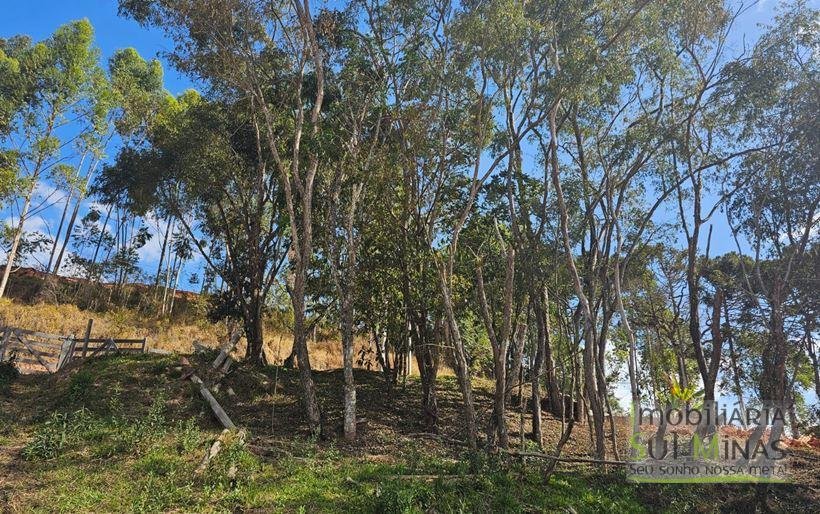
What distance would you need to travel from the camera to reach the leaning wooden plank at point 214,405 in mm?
11469

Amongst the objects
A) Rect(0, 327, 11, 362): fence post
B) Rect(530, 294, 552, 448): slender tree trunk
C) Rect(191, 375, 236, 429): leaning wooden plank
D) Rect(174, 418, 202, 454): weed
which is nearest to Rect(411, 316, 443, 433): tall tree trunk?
Rect(530, 294, 552, 448): slender tree trunk

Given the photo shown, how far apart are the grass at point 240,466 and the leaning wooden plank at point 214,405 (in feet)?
0.70

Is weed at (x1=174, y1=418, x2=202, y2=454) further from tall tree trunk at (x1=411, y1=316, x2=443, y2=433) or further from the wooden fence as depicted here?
the wooden fence

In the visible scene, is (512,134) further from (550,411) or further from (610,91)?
(550,411)

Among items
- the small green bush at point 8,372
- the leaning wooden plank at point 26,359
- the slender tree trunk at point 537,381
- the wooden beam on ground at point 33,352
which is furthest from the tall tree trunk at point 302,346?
the leaning wooden plank at point 26,359

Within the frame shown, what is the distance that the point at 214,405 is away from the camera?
12.1 m

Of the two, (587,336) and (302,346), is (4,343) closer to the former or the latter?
(302,346)

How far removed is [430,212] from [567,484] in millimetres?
6432

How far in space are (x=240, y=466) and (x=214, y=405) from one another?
142 inches

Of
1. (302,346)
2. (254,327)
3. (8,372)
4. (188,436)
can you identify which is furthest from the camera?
(254,327)

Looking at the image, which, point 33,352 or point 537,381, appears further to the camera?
point 33,352

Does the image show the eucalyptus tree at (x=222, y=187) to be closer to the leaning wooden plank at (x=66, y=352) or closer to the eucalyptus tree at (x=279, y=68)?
the eucalyptus tree at (x=279, y=68)

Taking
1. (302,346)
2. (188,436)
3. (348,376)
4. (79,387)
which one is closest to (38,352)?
(79,387)

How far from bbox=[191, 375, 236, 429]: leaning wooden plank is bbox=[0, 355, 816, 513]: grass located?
213 millimetres
